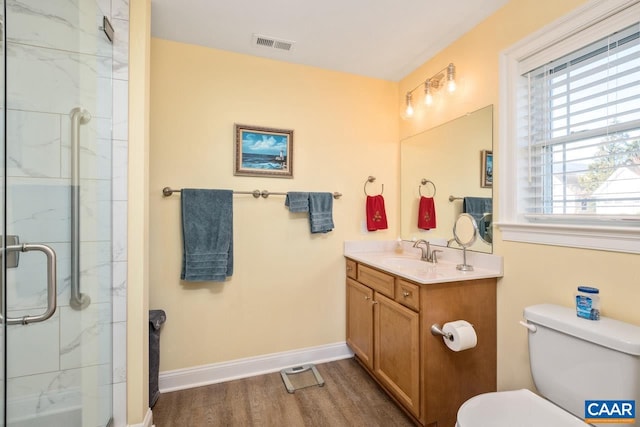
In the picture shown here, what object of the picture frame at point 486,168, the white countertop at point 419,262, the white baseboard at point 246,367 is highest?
the picture frame at point 486,168

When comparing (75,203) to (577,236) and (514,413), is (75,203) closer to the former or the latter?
(514,413)

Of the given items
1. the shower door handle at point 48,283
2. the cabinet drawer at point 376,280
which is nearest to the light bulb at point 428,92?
the cabinet drawer at point 376,280

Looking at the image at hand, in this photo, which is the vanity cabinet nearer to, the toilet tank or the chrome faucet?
the toilet tank

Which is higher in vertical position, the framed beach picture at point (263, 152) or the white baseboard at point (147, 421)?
the framed beach picture at point (263, 152)

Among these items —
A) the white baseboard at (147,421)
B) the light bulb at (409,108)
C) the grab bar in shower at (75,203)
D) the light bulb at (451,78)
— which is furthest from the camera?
the light bulb at (409,108)

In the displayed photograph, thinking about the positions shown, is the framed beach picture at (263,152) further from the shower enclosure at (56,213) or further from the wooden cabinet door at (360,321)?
the wooden cabinet door at (360,321)

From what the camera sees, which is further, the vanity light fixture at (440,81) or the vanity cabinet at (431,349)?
the vanity light fixture at (440,81)

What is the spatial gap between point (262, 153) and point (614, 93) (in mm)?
1905

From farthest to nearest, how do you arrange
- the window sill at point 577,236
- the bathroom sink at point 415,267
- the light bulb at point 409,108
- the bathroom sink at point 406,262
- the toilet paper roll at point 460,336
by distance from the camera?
the light bulb at point 409,108 < the bathroom sink at point 406,262 < the bathroom sink at point 415,267 < the toilet paper roll at point 460,336 < the window sill at point 577,236

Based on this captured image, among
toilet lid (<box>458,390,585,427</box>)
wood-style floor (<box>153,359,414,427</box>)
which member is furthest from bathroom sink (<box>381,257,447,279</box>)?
wood-style floor (<box>153,359,414,427</box>)

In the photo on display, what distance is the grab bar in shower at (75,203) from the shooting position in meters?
1.24

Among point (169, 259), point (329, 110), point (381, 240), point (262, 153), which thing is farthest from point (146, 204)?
point (381, 240)

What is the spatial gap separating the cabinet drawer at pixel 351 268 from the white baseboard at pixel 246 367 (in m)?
0.59

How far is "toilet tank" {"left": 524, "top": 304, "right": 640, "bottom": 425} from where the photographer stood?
97cm
